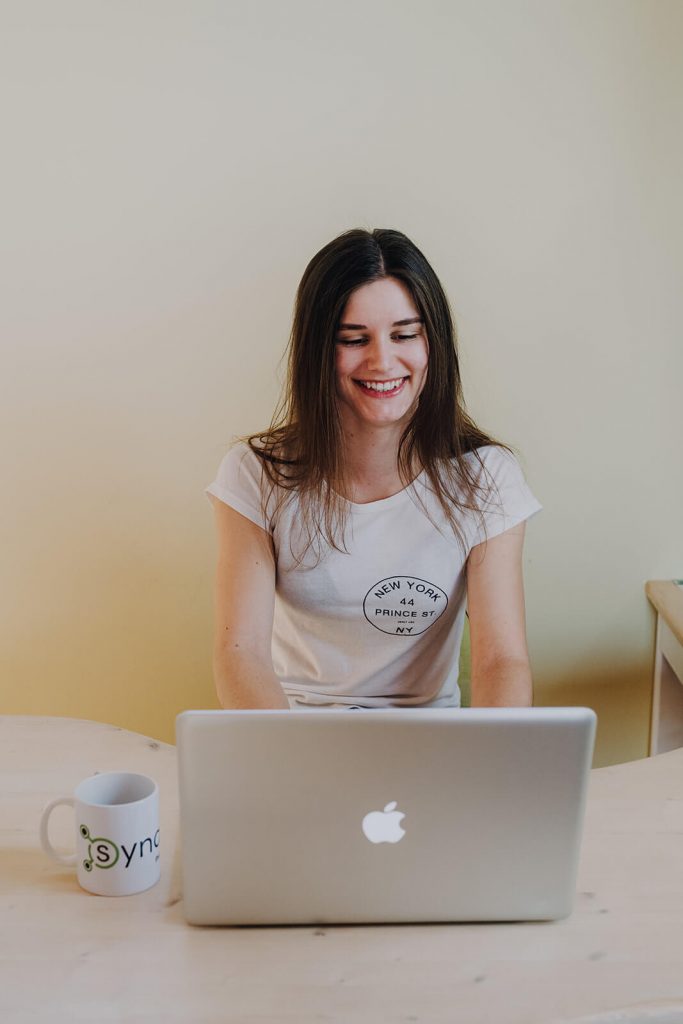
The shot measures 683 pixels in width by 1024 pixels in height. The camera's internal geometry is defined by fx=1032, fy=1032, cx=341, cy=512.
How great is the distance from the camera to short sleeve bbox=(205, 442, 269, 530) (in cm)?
165

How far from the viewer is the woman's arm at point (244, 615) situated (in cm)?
154

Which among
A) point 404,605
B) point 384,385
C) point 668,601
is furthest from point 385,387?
point 668,601

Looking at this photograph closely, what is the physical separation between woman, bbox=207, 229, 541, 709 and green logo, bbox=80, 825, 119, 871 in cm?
53

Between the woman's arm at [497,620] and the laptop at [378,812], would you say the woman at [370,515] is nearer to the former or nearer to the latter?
the woman's arm at [497,620]

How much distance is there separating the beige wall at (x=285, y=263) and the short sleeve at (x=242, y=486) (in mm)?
404

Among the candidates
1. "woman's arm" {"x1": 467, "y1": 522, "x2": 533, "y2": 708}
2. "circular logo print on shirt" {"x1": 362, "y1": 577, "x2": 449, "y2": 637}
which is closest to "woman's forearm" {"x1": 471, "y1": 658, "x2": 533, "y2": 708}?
"woman's arm" {"x1": 467, "y1": 522, "x2": 533, "y2": 708}

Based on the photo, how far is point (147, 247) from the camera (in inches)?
79.0

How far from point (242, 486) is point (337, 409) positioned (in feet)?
0.65

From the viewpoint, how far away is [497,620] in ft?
5.26

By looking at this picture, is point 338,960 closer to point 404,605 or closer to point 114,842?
point 114,842

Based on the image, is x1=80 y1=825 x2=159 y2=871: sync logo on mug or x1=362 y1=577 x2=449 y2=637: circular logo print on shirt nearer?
x1=80 y1=825 x2=159 y2=871: sync logo on mug

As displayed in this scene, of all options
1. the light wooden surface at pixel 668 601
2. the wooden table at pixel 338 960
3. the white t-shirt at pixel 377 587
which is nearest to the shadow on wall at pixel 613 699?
the light wooden surface at pixel 668 601

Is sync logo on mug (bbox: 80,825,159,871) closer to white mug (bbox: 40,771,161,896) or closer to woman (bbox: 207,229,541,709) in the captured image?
white mug (bbox: 40,771,161,896)

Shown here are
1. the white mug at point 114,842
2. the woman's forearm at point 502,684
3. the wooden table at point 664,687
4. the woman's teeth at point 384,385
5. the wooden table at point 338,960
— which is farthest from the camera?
the wooden table at point 664,687
